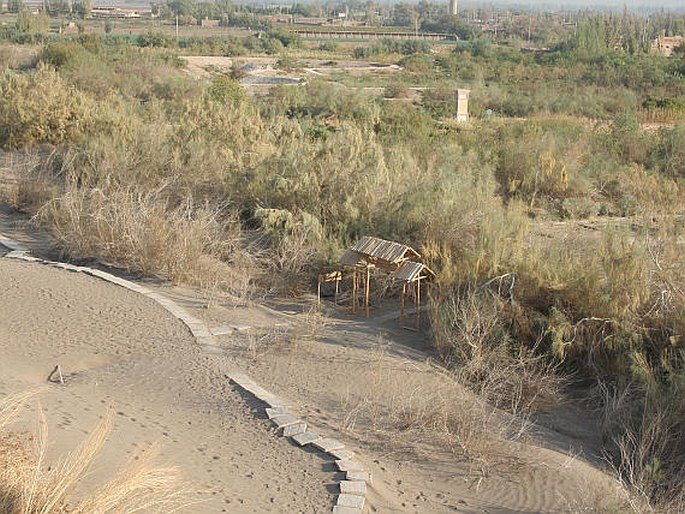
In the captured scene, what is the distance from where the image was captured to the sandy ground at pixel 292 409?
248 inches

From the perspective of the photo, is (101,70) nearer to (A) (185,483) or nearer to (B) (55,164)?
(B) (55,164)

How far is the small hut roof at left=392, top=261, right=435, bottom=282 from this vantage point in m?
9.63

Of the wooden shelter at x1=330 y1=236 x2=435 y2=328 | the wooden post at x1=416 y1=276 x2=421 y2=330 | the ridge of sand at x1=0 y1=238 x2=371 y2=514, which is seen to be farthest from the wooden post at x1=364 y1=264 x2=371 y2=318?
the ridge of sand at x1=0 y1=238 x2=371 y2=514

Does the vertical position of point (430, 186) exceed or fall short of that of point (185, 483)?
it exceeds it

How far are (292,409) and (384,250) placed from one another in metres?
3.11

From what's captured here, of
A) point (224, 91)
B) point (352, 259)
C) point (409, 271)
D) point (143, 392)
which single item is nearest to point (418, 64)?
point (224, 91)

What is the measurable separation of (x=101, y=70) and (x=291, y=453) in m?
24.0

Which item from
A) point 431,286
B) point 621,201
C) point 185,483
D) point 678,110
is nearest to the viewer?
point 185,483

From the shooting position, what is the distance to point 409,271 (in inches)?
383

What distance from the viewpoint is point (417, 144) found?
17.4 metres

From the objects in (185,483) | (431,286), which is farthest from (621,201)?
(185,483)

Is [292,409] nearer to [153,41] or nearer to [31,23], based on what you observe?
[153,41]

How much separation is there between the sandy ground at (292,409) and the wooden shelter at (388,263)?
0.38 m

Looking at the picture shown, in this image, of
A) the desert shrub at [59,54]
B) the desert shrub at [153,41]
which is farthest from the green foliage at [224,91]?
the desert shrub at [153,41]
